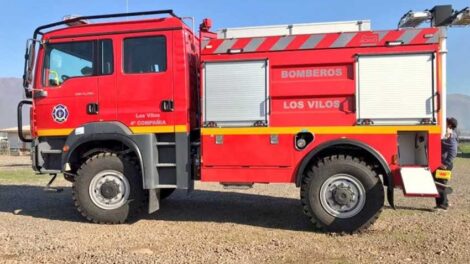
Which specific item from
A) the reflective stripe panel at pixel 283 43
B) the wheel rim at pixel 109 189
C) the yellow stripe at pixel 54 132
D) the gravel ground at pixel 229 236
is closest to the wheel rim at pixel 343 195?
the gravel ground at pixel 229 236

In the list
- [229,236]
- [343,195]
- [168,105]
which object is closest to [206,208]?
[229,236]

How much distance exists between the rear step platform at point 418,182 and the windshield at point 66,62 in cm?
508

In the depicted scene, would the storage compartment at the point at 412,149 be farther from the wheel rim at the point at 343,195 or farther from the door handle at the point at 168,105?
the door handle at the point at 168,105

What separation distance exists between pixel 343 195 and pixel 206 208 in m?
3.22

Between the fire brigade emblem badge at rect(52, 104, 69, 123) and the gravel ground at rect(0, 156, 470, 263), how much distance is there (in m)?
1.70

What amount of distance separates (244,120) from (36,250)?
3.35 metres

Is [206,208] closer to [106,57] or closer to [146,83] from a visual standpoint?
[146,83]

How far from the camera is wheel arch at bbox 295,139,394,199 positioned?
688 centimetres

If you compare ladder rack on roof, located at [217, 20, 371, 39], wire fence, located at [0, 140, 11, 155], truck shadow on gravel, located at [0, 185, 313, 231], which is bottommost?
wire fence, located at [0, 140, 11, 155]

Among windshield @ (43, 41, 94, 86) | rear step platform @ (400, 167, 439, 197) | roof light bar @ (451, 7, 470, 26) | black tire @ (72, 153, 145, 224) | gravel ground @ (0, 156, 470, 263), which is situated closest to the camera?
gravel ground @ (0, 156, 470, 263)

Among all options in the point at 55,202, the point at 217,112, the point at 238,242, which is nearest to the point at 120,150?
the point at 217,112

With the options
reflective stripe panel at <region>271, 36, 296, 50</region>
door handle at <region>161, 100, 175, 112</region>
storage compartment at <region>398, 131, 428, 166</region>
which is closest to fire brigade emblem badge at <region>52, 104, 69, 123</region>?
door handle at <region>161, 100, 175, 112</region>

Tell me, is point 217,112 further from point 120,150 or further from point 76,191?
point 76,191

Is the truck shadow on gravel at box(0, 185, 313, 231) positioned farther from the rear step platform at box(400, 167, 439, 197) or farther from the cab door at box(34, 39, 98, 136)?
the cab door at box(34, 39, 98, 136)
